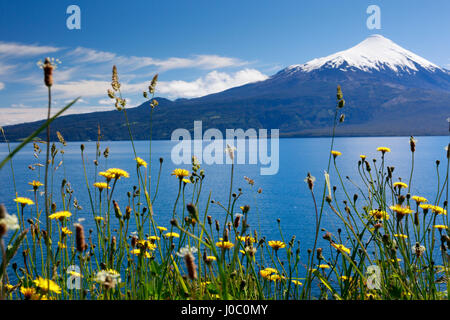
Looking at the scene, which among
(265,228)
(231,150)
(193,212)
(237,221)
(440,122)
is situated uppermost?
(440,122)

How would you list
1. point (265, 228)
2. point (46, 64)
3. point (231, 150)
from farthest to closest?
point (265, 228) → point (231, 150) → point (46, 64)

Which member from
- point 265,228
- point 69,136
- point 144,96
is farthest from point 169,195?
point 69,136

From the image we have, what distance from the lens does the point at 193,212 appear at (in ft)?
4.14
